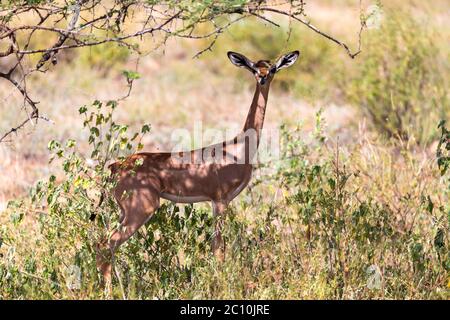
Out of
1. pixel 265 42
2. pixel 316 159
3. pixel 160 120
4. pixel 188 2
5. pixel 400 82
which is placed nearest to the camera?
pixel 188 2

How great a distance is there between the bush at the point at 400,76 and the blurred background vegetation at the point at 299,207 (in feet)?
0.08

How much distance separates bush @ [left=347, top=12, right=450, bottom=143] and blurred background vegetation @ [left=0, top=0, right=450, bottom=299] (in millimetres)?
26

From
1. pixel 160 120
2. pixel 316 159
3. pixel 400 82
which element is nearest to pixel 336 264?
pixel 316 159

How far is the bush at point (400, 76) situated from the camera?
13.0m

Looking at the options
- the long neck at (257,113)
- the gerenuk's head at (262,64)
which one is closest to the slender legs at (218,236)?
the long neck at (257,113)

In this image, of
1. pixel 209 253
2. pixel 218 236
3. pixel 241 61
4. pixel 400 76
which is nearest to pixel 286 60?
pixel 241 61

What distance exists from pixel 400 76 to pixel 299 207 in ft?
21.0

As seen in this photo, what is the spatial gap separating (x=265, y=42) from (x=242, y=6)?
47.1 feet

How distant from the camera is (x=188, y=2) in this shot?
5809 millimetres

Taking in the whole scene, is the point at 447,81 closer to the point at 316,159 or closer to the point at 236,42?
the point at 316,159

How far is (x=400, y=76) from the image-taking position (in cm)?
1324

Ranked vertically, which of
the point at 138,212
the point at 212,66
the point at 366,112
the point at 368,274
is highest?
the point at 212,66

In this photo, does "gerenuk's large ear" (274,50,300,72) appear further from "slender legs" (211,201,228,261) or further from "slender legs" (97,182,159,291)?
"slender legs" (97,182,159,291)

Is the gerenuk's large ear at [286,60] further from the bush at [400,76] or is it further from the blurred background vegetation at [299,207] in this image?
the bush at [400,76]
